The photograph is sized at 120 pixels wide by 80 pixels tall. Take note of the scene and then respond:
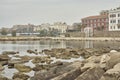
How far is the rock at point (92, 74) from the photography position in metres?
17.6

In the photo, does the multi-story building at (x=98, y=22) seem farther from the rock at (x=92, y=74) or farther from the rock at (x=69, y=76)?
the rock at (x=92, y=74)

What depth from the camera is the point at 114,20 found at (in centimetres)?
12438

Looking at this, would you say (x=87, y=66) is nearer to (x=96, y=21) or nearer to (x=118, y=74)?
(x=118, y=74)

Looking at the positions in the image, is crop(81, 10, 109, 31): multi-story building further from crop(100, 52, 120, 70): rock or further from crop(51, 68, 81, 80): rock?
crop(51, 68, 81, 80): rock

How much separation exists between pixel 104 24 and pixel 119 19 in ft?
64.0

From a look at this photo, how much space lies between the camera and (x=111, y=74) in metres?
15.9

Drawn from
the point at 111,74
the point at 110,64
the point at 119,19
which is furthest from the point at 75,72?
the point at 119,19

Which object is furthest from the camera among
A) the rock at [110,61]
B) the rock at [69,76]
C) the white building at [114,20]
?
the white building at [114,20]

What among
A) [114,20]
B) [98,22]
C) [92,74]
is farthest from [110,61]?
[98,22]

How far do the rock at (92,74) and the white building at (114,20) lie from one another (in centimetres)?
10549

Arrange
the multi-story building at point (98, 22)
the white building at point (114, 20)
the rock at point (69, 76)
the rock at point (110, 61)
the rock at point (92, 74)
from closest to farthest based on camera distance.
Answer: the rock at point (92, 74) → the rock at point (110, 61) → the rock at point (69, 76) → the white building at point (114, 20) → the multi-story building at point (98, 22)

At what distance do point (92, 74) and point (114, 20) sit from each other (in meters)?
109

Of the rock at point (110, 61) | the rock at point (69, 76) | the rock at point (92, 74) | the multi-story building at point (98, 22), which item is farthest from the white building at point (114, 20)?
the rock at point (92, 74)

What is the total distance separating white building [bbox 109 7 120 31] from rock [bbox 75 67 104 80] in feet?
346
